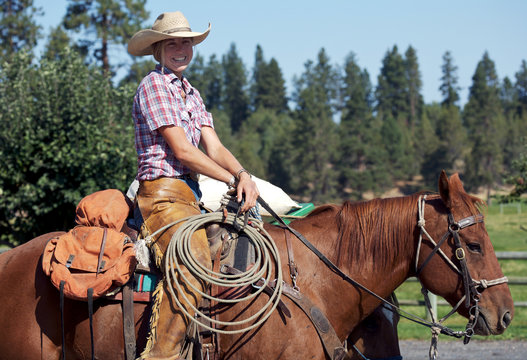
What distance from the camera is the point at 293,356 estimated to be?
3355mm

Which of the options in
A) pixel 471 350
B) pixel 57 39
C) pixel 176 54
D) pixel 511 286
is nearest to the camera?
pixel 176 54

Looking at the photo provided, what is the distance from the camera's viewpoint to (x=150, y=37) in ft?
11.9

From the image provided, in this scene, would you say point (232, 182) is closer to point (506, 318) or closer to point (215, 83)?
point (506, 318)

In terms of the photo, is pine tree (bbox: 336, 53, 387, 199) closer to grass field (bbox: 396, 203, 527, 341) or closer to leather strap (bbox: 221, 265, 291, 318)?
grass field (bbox: 396, 203, 527, 341)

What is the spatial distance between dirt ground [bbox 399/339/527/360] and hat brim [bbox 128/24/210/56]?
20.5ft

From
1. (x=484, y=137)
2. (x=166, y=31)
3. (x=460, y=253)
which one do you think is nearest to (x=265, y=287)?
(x=460, y=253)

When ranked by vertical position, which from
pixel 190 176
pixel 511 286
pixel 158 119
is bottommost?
pixel 511 286

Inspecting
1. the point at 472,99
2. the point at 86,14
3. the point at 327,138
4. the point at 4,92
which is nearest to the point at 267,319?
the point at 4,92

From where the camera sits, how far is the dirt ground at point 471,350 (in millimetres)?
8234

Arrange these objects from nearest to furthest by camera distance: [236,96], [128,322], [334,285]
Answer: [128,322], [334,285], [236,96]

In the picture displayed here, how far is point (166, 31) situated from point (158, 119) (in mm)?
631

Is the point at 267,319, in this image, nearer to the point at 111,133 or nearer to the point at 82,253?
the point at 82,253

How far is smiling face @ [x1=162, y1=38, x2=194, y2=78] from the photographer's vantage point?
145 inches

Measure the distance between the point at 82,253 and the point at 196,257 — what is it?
75cm
